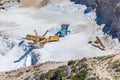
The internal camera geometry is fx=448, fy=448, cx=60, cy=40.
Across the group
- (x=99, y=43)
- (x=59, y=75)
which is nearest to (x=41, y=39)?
(x=99, y=43)

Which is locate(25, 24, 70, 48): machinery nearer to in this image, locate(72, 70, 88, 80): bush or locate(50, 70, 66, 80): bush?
locate(50, 70, 66, 80): bush

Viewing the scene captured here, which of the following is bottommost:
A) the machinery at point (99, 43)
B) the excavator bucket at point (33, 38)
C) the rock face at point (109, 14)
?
the excavator bucket at point (33, 38)

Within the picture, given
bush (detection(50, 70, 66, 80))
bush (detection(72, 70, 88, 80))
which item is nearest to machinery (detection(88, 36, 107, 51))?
bush (detection(50, 70, 66, 80))

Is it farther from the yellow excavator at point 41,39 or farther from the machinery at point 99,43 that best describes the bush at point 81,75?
the yellow excavator at point 41,39

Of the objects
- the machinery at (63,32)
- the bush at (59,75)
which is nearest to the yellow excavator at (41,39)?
the machinery at (63,32)

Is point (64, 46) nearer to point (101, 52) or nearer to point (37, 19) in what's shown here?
point (101, 52)

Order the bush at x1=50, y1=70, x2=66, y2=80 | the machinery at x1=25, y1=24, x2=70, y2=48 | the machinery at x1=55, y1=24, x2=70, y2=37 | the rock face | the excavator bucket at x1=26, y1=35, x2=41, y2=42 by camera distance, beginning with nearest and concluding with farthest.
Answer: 1. the bush at x1=50, y1=70, x2=66, y2=80
2. the rock face
3. the machinery at x1=25, y1=24, x2=70, y2=48
4. the excavator bucket at x1=26, y1=35, x2=41, y2=42
5. the machinery at x1=55, y1=24, x2=70, y2=37

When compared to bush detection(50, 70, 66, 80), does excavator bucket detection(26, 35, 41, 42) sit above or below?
below

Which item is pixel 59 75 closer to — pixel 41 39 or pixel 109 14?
pixel 41 39

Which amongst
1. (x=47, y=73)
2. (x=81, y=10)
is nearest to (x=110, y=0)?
(x=81, y=10)
